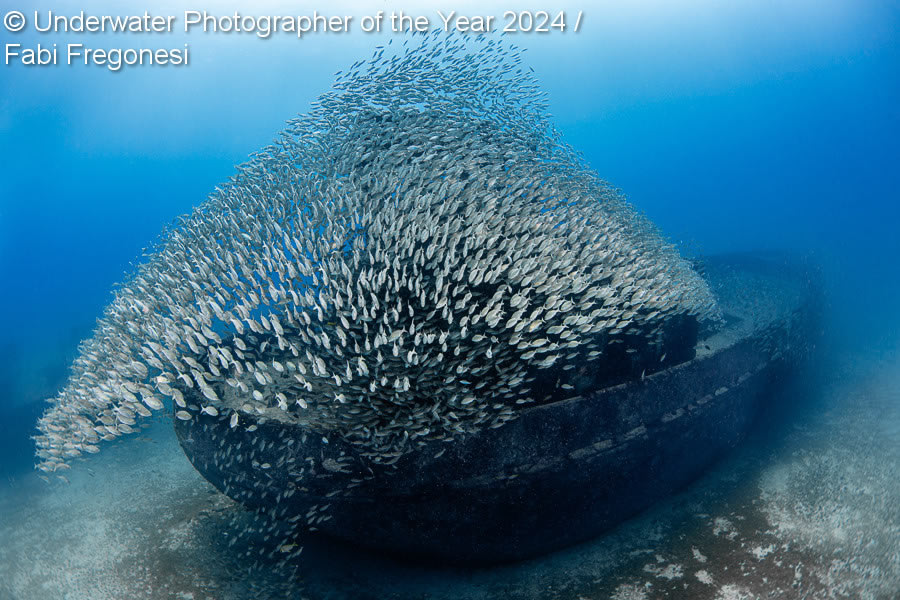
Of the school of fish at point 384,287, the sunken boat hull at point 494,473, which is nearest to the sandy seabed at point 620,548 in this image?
the sunken boat hull at point 494,473

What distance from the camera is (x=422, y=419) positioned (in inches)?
171

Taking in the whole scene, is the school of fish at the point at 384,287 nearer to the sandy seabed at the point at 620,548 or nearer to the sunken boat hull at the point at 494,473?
the sunken boat hull at the point at 494,473

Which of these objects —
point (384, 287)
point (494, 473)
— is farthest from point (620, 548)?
point (384, 287)

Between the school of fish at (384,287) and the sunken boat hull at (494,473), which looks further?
the sunken boat hull at (494,473)

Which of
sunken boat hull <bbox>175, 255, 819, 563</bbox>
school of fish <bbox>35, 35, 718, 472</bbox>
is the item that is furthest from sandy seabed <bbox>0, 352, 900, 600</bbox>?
school of fish <bbox>35, 35, 718, 472</bbox>

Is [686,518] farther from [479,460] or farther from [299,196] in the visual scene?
[299,196]

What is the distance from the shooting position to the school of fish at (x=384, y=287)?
174 inches

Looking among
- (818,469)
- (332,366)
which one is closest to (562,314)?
(332,366)

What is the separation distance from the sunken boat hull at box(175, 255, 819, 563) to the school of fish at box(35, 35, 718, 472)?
0.29 metres

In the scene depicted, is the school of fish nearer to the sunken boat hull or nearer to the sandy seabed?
the sunken boat hull

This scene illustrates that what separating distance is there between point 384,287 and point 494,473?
250 centimetres

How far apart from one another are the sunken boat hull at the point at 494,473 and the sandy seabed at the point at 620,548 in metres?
0.38

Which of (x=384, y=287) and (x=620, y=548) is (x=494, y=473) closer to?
(x=620, y=548)

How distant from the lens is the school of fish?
441 cm
